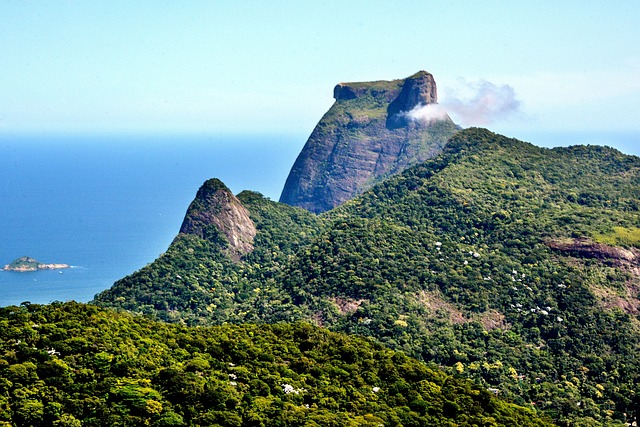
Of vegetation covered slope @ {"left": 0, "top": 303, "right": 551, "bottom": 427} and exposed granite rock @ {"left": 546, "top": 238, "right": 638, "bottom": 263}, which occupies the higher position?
exposed granite rock @ {"left": 546, "top": 238, "right": 638, "bottom": 263}

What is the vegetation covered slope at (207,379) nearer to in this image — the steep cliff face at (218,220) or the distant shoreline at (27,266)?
the steep cliff face at (218,220)

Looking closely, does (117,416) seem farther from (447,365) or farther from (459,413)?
A: (447,365)

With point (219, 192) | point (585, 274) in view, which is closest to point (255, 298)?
point (219, 192)

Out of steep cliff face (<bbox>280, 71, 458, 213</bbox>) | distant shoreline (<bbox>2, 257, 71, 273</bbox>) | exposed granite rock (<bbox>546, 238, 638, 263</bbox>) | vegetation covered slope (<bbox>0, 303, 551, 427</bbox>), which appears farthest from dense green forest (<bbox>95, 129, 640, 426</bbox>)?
distant shoreline (<bbox>2, 257, 71, 273</bbox>)

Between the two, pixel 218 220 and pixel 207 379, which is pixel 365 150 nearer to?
pixel 218 220

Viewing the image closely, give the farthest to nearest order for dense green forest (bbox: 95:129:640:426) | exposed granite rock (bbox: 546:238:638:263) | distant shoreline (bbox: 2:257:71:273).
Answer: distant shoreline (bbox: 2:257:71:273), exposed granite rock (bbox: 546:238:638:263), dense green forest (bbox: 95:129:640:426)

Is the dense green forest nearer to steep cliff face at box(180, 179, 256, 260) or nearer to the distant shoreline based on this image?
steep cliff face at box(180, 179, 256, 260)
